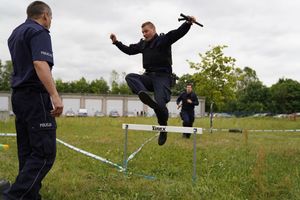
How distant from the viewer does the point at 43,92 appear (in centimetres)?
398

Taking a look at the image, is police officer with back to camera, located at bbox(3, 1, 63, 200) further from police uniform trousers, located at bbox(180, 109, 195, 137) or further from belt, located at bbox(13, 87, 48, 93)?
police uniform trousers, located at bbox(180, 109, 195, 137)

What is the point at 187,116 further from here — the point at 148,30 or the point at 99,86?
the point at 99,86

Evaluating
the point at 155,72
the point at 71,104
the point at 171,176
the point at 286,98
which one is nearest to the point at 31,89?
the point at 155,72

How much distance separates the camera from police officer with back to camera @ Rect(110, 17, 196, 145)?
6.18 m

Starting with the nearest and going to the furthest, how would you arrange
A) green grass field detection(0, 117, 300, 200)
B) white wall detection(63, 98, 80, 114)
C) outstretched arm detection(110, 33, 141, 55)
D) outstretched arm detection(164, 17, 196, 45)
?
green grass field detection(0, 117, 300, 200) → outstretched arm detection(164, 17, 196, 45) → outstretched arm detection(110, 33, 141, 55) → white wall detection(63, 98, 80, 114)

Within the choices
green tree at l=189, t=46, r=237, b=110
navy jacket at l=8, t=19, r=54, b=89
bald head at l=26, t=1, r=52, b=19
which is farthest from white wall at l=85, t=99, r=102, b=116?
navy jacket at l=8, t=19, r=54, b=89

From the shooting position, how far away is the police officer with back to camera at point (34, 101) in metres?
3.81

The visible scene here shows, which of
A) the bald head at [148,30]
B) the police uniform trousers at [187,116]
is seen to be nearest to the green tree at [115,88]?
the police uniform trousers at [187,116]

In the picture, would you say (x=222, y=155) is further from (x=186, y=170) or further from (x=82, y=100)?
(x=82, y=100)

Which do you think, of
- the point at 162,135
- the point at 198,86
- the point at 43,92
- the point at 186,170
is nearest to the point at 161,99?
the point at 162,135

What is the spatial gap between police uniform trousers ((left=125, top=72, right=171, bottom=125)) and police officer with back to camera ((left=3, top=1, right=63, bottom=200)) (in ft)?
7.98

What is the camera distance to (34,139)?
3.88 m

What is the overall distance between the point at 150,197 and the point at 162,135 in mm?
Answer: 2010

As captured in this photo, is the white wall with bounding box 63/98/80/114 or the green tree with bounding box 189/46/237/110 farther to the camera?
the white wall with bounding box 63/98/80/114
